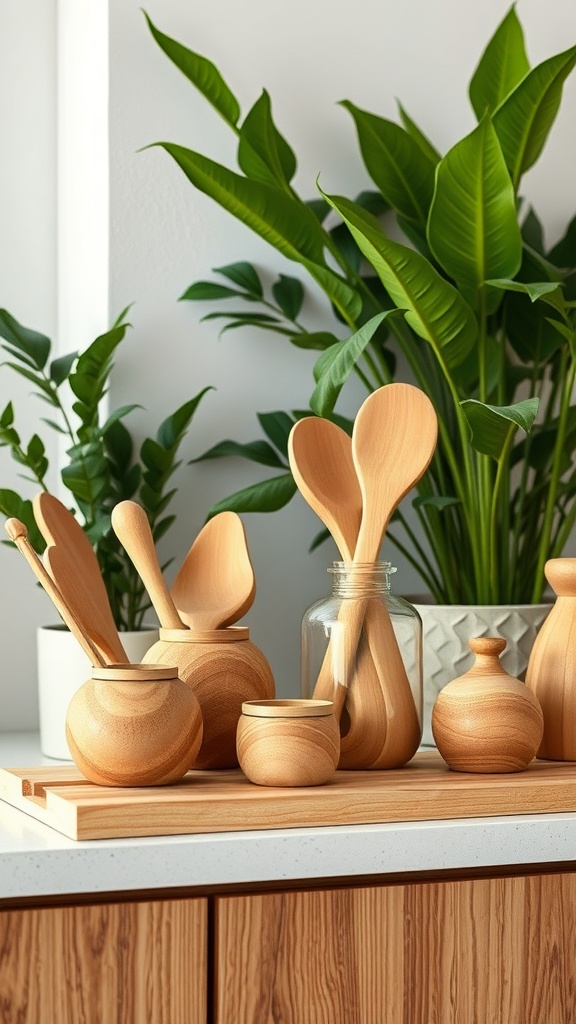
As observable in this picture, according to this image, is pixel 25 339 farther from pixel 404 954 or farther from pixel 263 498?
pixel 404 954

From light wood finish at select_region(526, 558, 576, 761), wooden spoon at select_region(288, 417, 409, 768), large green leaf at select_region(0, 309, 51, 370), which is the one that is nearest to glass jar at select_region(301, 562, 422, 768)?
wooden spoon at select_region(288, 417, 409, 768)

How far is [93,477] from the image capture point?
4.00ft

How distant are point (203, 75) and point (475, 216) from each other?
13.1 inches

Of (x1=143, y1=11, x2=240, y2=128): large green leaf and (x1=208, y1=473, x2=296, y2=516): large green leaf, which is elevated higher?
(x1=143, y1=11, x2=240, y2=128): large green leaf

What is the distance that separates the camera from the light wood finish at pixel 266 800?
0.80m

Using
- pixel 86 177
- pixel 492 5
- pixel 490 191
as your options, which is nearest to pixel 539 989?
pixel 490 191

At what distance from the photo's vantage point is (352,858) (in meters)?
0.80

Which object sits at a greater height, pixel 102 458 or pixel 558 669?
pixel 102 458

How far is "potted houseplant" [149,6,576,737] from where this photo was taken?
1.07 m

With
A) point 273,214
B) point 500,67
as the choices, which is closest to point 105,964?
point 273,214

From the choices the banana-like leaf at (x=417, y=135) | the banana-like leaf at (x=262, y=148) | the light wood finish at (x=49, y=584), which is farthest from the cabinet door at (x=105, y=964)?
the banana-like leaf at (x=417, y=135)

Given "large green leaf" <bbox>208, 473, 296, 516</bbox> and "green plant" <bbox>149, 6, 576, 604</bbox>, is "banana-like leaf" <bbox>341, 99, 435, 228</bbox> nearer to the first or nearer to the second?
"green plant" <bbox>149, 6, 576, 604</bbox>

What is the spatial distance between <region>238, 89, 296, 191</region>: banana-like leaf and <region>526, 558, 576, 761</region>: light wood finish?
0.50m

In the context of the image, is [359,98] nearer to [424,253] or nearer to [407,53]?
[407,53]
